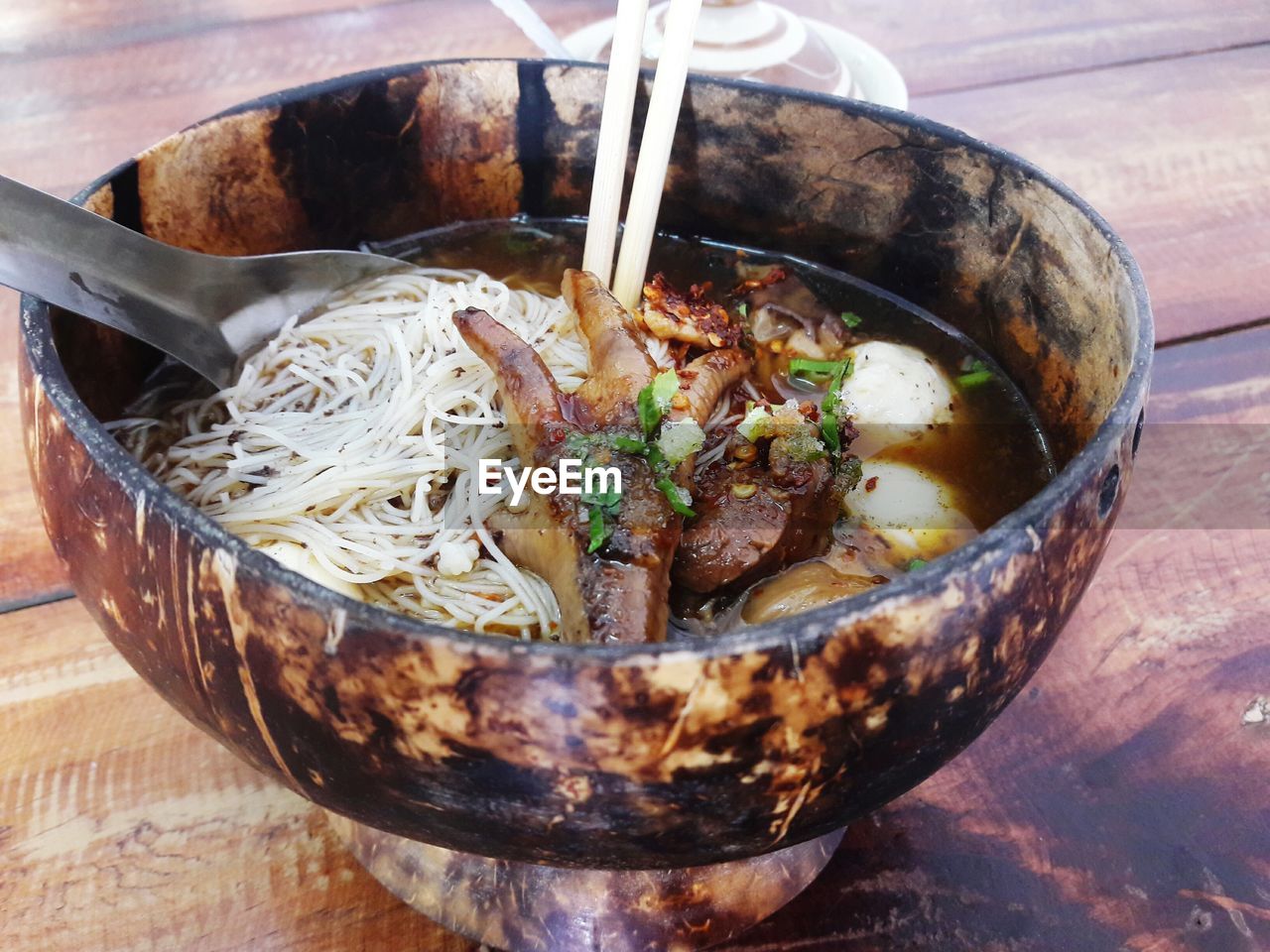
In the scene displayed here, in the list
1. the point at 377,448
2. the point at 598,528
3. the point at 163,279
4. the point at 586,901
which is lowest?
the point at 586,901

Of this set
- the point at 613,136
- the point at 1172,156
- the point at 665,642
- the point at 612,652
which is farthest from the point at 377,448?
the point at 1172,156

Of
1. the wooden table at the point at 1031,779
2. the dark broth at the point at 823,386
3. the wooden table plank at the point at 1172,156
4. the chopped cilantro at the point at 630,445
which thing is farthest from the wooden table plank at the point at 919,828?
Answer: the wooden table plank at the point at 1172,156

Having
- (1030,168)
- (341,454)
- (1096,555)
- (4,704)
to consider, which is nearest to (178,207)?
(341,454)

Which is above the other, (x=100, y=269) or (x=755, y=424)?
(x=100, y=269)

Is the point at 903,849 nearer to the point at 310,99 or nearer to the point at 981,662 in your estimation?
the point at 981,662

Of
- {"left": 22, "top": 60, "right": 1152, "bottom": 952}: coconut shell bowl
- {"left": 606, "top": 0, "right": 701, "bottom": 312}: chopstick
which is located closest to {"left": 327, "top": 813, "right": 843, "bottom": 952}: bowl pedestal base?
{"left": 22, "top": 60, "right": 1152, "bottom": 952}: coconut shell bowl

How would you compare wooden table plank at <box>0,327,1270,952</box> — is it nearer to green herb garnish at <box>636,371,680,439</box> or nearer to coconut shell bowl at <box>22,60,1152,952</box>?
coconut shell bowl at <box>22,60,1152,952</box>

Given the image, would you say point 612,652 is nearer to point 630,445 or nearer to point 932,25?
point 630,445
